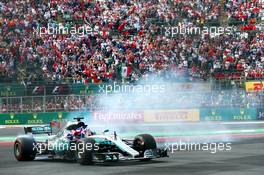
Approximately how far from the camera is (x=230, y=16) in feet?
146

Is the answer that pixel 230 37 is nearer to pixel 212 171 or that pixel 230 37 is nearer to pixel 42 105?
pixel 42 105

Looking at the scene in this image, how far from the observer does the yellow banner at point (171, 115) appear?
37.8m

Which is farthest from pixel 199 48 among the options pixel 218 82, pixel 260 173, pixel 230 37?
pixel 260 173

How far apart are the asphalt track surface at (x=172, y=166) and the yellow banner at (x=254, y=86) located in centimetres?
1626

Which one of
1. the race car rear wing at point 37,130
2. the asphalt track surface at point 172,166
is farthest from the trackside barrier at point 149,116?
the asphalt track surface at point 172,166

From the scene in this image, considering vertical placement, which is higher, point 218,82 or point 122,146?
point 218,82

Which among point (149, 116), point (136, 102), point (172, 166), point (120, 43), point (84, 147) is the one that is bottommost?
point (172, 166)

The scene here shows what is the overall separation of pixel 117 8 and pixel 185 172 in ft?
97.9

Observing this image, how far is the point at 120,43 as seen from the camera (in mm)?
41906

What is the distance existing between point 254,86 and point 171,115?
16.9ft
